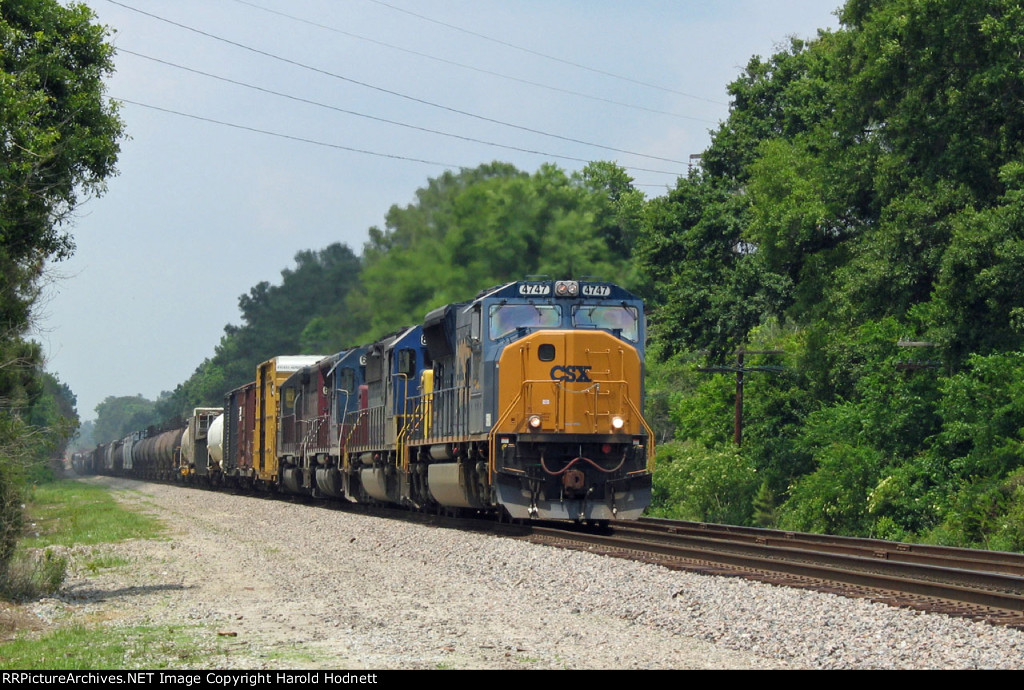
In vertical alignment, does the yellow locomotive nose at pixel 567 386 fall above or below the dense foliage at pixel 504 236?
below

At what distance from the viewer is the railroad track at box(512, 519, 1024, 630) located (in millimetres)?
10727

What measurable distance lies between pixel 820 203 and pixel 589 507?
561 inches

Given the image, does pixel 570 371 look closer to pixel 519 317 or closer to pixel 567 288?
pixel 519 317

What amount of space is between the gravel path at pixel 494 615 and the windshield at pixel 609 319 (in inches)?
170

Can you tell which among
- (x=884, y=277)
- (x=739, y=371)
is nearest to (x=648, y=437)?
(x=884, y=277)

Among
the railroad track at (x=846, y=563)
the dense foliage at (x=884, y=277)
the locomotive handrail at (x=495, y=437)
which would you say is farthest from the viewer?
the dense foliage at (x=884, y=277)

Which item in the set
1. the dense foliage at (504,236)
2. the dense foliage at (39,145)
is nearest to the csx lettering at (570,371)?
the dense foliage at (39,145)

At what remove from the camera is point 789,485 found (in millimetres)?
33188

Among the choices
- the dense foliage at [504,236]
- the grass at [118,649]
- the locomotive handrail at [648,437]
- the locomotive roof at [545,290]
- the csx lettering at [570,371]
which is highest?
the dense foliage at [504,236]

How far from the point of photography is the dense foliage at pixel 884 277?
23.4 meters

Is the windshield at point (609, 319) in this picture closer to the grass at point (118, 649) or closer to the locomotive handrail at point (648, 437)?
the locomotive handrail at point (648, 437)

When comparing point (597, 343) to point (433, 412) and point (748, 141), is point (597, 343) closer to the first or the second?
point (433, 412)
